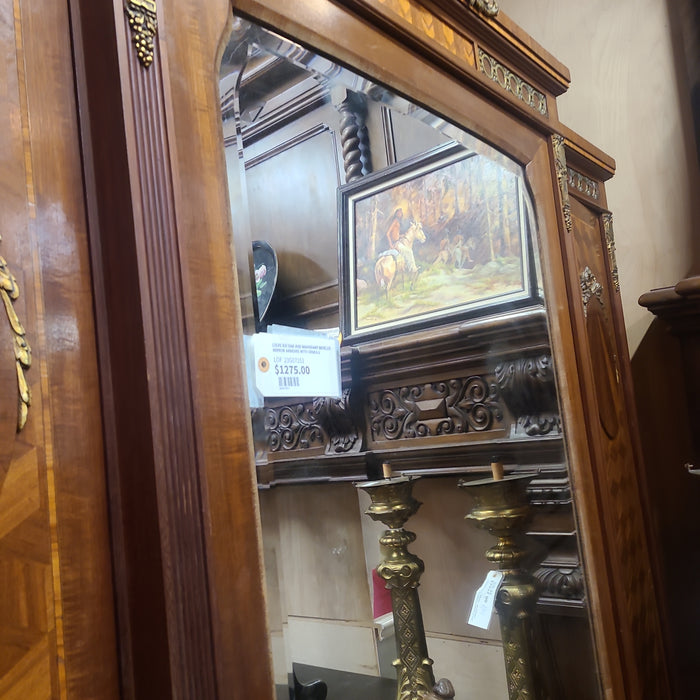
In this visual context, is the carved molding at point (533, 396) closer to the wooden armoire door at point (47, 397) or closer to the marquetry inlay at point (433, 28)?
the marquetry inlay at point (433, 28)

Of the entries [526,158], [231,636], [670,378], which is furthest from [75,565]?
[670,378]

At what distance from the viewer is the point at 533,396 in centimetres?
104

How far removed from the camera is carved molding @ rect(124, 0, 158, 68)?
467 millimetres

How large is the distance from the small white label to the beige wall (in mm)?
923

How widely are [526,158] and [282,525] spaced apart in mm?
700

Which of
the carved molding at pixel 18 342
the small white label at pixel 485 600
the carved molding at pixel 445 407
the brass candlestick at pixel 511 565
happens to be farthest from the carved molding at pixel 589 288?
the carved molding at pixel 18 342

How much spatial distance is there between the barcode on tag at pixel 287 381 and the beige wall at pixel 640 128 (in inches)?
51.5

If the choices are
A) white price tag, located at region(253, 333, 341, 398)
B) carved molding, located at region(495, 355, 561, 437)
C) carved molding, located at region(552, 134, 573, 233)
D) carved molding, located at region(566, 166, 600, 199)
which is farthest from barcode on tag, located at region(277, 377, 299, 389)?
carved molding, located at region(566, 166, 600, 199)

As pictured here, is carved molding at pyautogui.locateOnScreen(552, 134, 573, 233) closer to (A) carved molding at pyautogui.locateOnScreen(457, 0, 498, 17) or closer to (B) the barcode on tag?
(A) carved molding at pyautogui.locateOnScreen(457, 0, 498, 17)

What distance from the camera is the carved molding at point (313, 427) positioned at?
582 mm

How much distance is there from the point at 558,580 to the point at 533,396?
263 millimetres

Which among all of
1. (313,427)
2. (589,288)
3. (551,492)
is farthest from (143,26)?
(589,288)

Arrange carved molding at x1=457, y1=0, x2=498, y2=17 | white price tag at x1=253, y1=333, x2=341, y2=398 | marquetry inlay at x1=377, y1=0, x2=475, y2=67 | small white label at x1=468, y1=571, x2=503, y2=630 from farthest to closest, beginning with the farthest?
1. small white label at x1=468, y1=571, x2=503, y2=630
2. carved molding at x1=457, y1=0, x2=498, y2=17
3. marquetry inlay at x1=377, y1=0, x2=475, y2=67
4. white price tag at x1=253, y1=333, x2=341, y2=398

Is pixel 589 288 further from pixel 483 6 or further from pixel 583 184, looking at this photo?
pixel 483 6
